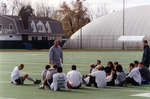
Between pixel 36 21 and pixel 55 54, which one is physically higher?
pixel 36 21

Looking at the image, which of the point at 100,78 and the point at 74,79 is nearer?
the point at 74,79

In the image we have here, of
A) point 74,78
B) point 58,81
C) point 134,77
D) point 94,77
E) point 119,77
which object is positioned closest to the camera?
point 58,81

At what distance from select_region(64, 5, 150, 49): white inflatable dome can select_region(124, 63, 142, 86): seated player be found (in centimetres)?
4710

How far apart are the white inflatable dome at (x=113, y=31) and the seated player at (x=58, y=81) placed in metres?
49.0

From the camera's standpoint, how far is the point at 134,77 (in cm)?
1407

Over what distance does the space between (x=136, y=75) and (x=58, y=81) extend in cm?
302

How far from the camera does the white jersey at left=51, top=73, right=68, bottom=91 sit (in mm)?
12614

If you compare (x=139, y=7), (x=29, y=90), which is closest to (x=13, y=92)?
(x=29, y=90)

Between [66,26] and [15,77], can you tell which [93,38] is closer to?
[66,26]

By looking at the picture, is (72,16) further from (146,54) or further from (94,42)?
(146,54)

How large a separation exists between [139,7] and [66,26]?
75.8 feet

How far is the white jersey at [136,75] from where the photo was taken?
1387cm

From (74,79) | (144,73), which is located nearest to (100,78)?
(74,79)

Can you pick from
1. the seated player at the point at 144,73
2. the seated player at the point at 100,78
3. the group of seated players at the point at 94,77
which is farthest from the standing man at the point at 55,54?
the seated player at the point at 144,73
